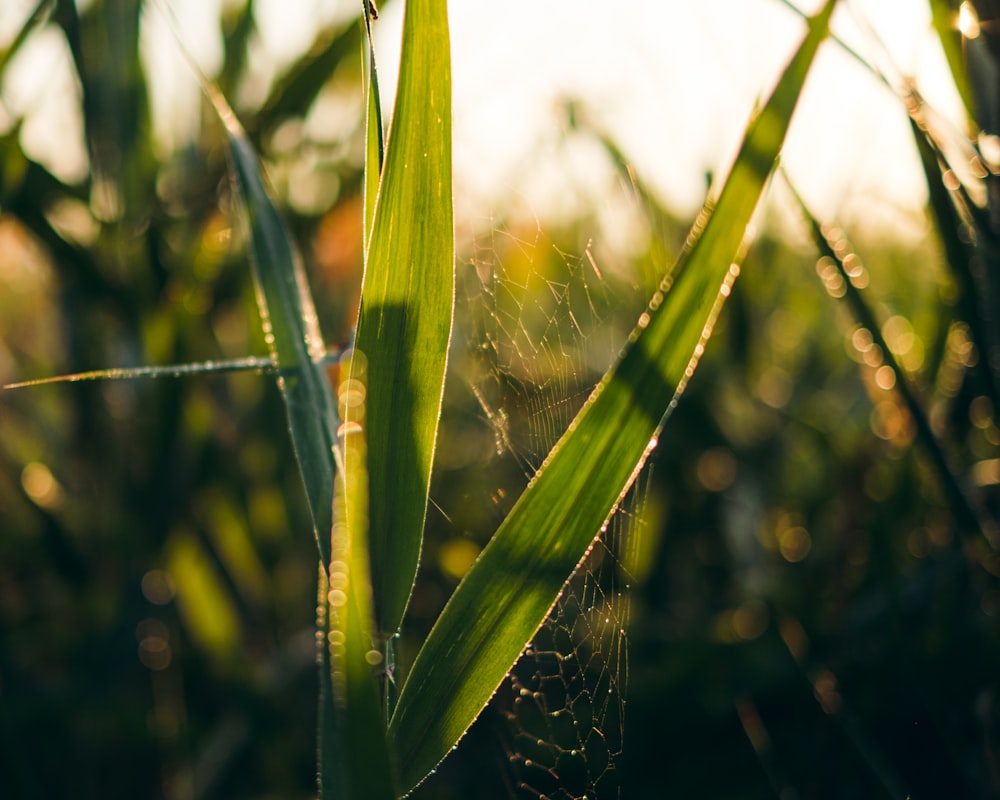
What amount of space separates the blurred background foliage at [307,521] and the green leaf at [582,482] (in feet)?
0.69

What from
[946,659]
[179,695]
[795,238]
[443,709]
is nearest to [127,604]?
[179,695]

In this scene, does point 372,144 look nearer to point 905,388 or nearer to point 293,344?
point 293,344

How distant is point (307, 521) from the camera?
967 millimetres

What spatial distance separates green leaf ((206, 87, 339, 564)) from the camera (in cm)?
29

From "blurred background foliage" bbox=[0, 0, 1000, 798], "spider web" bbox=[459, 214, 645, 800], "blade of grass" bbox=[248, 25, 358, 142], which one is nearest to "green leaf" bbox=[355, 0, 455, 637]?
"spider web" bbox=[459, 214, 645, 800]

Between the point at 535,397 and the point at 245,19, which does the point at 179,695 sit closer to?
the point at 535,397

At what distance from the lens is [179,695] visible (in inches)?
29.2

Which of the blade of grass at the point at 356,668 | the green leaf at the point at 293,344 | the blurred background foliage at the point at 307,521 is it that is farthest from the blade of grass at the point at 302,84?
the blade of grass at the point at 356,668

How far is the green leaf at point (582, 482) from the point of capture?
0.84 feet

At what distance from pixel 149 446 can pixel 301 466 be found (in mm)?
513

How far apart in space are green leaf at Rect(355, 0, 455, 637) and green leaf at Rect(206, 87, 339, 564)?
0.10 ft

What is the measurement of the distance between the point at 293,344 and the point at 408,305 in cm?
7

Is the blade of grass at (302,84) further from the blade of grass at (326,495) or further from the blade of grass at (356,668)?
the blade of grass at (356,668)

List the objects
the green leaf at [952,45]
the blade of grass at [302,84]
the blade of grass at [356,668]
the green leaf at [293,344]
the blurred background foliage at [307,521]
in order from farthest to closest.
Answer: the blade of grass at [302,84], the blurred background foliage at [307,521], the green leaf at [952,45], the green leaf at [293,344], the blade of grass at [356,668]
